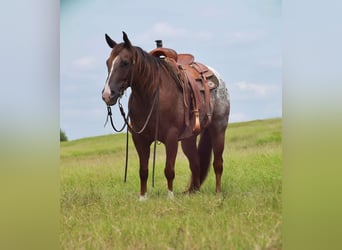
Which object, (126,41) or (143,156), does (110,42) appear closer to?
(126,41)

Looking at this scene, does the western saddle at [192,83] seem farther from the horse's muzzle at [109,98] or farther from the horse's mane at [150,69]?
the horse's muzzle at [109,98]

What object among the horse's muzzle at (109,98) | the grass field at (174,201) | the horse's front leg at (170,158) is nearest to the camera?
the grass field at (174,201)

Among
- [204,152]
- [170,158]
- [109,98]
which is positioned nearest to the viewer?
[109,98]

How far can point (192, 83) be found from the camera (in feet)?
10.4

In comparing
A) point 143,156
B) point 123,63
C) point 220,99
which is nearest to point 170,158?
point 143,156

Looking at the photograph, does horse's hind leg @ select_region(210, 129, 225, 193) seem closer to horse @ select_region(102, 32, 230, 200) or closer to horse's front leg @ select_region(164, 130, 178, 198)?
horse @ select_region(102, 32, 230, 200)

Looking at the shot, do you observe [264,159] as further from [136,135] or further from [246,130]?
[136,135]

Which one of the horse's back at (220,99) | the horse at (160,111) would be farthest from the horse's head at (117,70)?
the horse's back at (220,99)

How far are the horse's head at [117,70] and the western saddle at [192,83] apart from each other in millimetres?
159

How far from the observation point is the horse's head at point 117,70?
293cm

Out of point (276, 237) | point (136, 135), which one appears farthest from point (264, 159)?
point (136, 135)

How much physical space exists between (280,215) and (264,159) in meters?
0.30

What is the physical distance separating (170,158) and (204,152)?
20cm

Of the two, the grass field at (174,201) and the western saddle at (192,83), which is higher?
the western saddle at (192,83)
